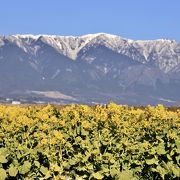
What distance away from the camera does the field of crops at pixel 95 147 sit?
13680 millimetres

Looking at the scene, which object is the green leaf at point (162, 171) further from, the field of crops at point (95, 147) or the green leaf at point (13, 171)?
the green leaf at point (13, 171)

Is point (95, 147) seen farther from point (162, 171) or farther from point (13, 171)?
point (13, 171)

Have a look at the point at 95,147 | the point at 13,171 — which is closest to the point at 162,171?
the point at 95,147

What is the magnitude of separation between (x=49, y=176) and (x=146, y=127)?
7823mm

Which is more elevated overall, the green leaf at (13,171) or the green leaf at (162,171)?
the green leaf at (162,171)

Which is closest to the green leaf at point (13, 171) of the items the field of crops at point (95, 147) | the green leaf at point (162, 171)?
the field of crops at point (95, 147)

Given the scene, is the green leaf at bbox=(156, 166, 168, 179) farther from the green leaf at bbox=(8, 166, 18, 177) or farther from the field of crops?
the green leaf at bbox=(8, 166, 18, 177)

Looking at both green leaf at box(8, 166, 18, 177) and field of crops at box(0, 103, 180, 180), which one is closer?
green leaf at box(8, 166, 18, 177)

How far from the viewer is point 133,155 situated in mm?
16281

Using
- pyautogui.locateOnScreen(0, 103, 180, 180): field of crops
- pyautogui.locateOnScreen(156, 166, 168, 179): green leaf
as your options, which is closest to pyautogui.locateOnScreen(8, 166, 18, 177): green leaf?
pyautogui.locateOnScreen(0, 103, 180, 180): field of crops

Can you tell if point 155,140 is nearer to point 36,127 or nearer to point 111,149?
point 111,149

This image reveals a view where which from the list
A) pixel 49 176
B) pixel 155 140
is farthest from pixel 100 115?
pixel 49 176

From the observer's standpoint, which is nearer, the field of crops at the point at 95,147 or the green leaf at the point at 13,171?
the green leaf at the point at 13,171

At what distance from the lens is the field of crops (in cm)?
1368
